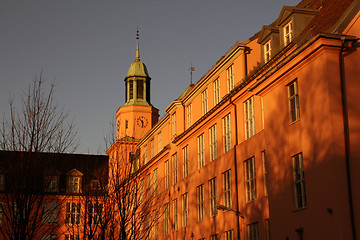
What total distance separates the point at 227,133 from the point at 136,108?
94.7ft

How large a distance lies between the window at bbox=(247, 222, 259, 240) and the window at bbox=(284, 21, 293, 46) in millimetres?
9547

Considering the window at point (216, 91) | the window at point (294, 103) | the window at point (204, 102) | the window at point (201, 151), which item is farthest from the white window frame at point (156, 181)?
the window at point (294, 103)

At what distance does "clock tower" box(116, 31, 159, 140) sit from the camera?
208 feet

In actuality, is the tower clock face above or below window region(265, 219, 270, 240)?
above

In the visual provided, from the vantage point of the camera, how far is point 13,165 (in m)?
22.4

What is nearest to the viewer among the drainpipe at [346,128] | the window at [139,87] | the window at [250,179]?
the drainpipe at [346,128]

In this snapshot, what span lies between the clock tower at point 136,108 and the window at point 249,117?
3019 cm

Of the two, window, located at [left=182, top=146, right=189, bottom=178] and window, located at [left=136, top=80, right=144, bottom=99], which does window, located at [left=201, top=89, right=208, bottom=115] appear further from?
window, located at [left=136, top=80, right=144, bottom=99]

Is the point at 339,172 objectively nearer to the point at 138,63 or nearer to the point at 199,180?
the point at 199,180

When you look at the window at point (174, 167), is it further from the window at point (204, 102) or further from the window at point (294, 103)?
the window at point (294, 103)

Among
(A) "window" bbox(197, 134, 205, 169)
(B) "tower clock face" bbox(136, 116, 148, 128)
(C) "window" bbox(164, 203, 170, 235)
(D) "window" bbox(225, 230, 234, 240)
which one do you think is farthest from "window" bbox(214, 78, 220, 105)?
(B) "tower clock face" bbox(136, 116, 148, 128)

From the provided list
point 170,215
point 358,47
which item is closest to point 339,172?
point 358,47

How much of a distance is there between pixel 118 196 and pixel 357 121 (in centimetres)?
1878

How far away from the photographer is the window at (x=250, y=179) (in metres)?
31.6
